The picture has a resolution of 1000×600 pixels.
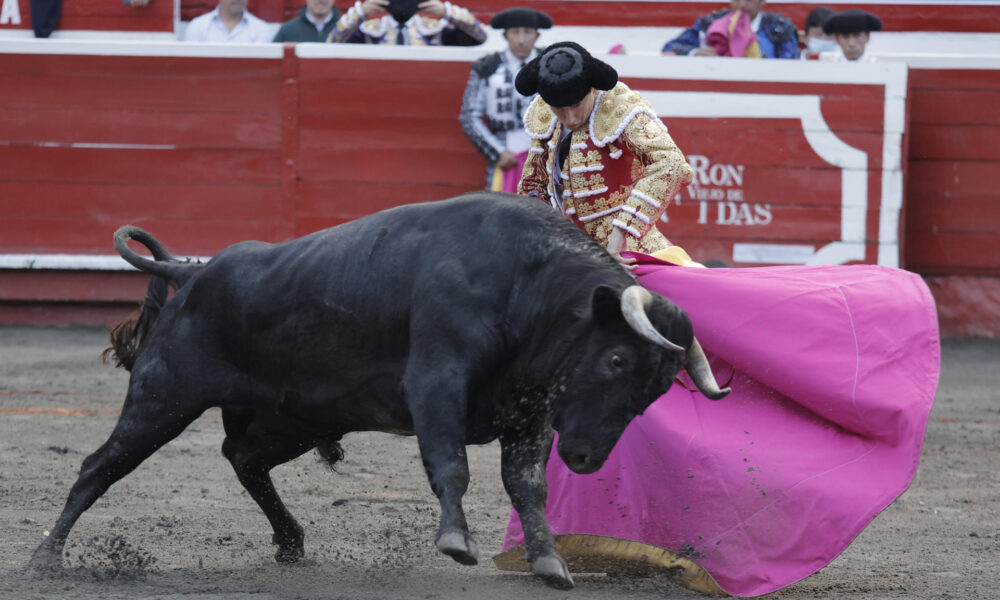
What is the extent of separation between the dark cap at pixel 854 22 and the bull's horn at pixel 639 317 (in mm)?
4566

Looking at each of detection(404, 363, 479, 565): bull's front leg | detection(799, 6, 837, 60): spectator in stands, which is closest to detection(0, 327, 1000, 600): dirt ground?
detection(404, 363, 479, 565): bull's front leg

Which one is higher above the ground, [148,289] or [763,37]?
[763,37]

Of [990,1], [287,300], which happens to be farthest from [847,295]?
[990,1]

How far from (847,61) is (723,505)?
166 inches

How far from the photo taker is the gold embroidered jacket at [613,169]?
132 inches

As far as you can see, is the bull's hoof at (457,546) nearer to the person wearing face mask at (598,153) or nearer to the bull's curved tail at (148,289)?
the person wearing face mask at (598,153)

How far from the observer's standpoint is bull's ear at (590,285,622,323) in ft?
9.14

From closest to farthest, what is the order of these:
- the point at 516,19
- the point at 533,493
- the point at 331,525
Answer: the point at 533,493
the point at 331,525
the point at 516,19

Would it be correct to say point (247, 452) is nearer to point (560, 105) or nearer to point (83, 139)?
point (560, 105)

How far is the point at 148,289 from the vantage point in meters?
3.46

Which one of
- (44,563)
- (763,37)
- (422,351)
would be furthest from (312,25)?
(422,351)

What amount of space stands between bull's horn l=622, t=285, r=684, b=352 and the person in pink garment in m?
0.53

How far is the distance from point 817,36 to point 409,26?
80.8 inches

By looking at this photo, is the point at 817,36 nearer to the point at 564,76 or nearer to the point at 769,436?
the point at 564,76
